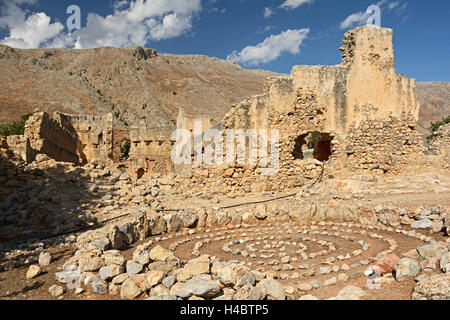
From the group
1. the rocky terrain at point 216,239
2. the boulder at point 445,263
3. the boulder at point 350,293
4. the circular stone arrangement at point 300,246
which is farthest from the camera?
the circular stone arrangement at point 300,246

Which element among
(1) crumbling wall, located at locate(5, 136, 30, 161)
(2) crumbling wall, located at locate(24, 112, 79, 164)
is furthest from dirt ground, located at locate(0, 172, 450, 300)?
(2) crumbling wall, located at locate(24, 112, 79, 164)

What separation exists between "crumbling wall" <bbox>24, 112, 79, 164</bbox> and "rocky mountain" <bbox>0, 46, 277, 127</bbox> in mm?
25354

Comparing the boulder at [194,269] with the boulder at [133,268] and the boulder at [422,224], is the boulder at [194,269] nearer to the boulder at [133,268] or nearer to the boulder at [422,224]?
the boulder at [133,268]

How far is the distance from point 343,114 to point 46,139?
1354 cm

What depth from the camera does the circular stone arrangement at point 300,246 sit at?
4.79 meters

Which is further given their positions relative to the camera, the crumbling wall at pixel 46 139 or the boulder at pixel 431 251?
the crumbling wall at pixel 46 139

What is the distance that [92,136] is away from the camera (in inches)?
901

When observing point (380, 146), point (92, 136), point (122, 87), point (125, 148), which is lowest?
point (380, 146)

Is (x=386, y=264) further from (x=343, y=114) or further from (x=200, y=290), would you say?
(x=343, y=114)

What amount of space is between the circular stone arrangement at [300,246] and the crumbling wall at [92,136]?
57.6 feet

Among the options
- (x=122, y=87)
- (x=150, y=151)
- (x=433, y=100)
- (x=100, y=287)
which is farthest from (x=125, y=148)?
(x=433, y=100)

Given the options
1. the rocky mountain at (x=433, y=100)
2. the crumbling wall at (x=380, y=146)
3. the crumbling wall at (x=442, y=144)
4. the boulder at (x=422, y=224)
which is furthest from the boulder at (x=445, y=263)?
the rocky mountain at (x=433, y=100)

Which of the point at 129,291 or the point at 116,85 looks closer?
the point at 129,291

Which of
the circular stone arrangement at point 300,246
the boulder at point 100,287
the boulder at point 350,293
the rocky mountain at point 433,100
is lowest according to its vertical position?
the circular stone arrangement at point 300,246
